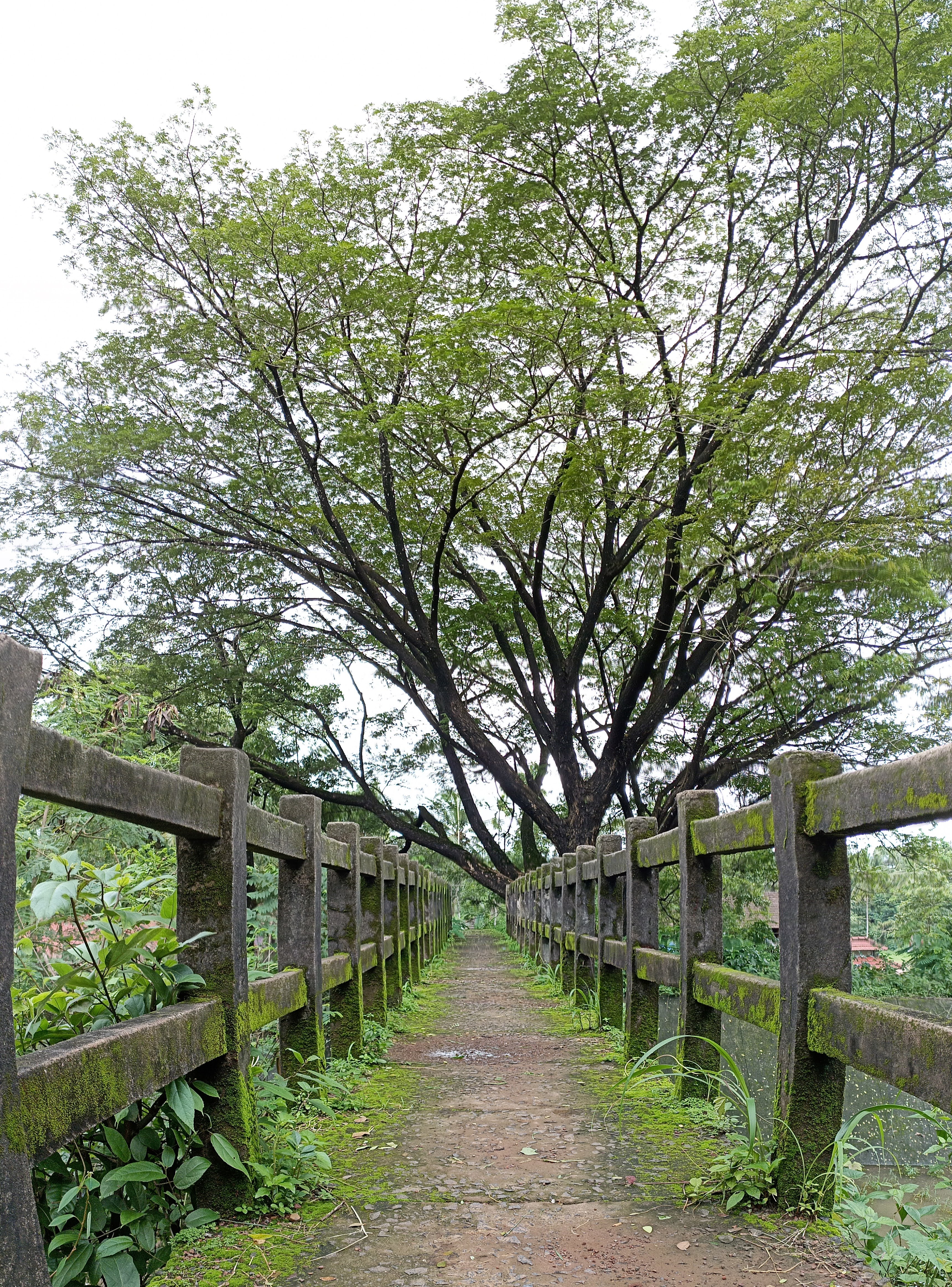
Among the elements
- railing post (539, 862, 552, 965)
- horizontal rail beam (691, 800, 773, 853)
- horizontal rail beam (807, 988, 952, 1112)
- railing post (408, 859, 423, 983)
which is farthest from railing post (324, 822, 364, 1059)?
railing post (539, 862, 552, 965)

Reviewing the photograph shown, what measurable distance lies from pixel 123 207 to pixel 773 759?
43.4ft

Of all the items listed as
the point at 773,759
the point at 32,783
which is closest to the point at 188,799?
the point at 32,783

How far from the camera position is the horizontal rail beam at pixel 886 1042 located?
2029 mm

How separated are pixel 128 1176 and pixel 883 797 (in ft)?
5.82

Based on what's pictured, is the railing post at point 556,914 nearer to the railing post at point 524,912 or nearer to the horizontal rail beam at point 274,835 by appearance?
the railing post at point 524,912

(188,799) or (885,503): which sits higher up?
(885,503)

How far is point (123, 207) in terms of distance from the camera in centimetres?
1352

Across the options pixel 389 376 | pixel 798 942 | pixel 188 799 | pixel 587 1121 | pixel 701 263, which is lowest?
pixel 587 1121

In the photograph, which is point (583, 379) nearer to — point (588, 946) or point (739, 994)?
point (588, 946)

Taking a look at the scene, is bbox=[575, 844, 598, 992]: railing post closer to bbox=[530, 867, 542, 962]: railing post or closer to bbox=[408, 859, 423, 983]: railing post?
bbox=[408, 859, 423, 983]: railing post

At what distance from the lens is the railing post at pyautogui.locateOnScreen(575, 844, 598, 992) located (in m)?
7.51

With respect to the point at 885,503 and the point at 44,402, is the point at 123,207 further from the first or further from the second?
the point at 885,503

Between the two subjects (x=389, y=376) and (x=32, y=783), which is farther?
(x=389, y=376)

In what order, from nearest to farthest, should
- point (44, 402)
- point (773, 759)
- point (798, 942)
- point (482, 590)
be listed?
point (798, 942)
point (773, 759)
point (44, 402)
point (482, 590)
